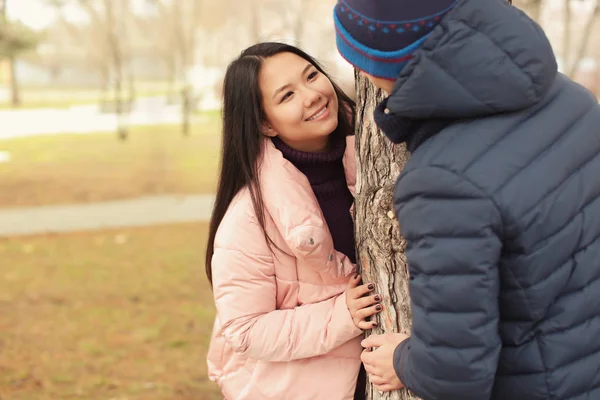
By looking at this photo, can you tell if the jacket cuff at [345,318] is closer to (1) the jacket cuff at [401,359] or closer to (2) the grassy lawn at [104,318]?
(1) the jacket cuff at [401,359]

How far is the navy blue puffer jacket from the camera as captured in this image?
47.1 inches

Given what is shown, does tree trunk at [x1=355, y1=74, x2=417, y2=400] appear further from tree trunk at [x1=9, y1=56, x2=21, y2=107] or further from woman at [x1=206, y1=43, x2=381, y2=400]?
tree trunk at [x1=9, y1=56, x2=21, y2=107]

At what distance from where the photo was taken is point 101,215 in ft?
30.5

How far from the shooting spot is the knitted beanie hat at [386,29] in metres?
1.25

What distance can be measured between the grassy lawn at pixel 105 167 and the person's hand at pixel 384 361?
9.30m

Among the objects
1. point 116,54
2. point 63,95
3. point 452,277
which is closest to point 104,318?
point 452,277

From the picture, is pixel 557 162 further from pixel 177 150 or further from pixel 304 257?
pixel 177 150

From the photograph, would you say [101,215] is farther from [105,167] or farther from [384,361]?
[384,361]

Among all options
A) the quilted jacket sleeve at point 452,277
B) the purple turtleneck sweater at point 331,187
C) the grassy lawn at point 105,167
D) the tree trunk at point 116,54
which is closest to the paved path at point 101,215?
the grassy lawn at point 105,167

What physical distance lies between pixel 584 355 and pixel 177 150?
13555 millimetres

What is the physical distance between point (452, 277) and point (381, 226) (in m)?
0.56

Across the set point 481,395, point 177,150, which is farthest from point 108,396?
point 177,150

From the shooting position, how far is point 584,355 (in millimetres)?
1330

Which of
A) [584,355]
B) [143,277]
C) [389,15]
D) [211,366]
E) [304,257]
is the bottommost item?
[143,277]
